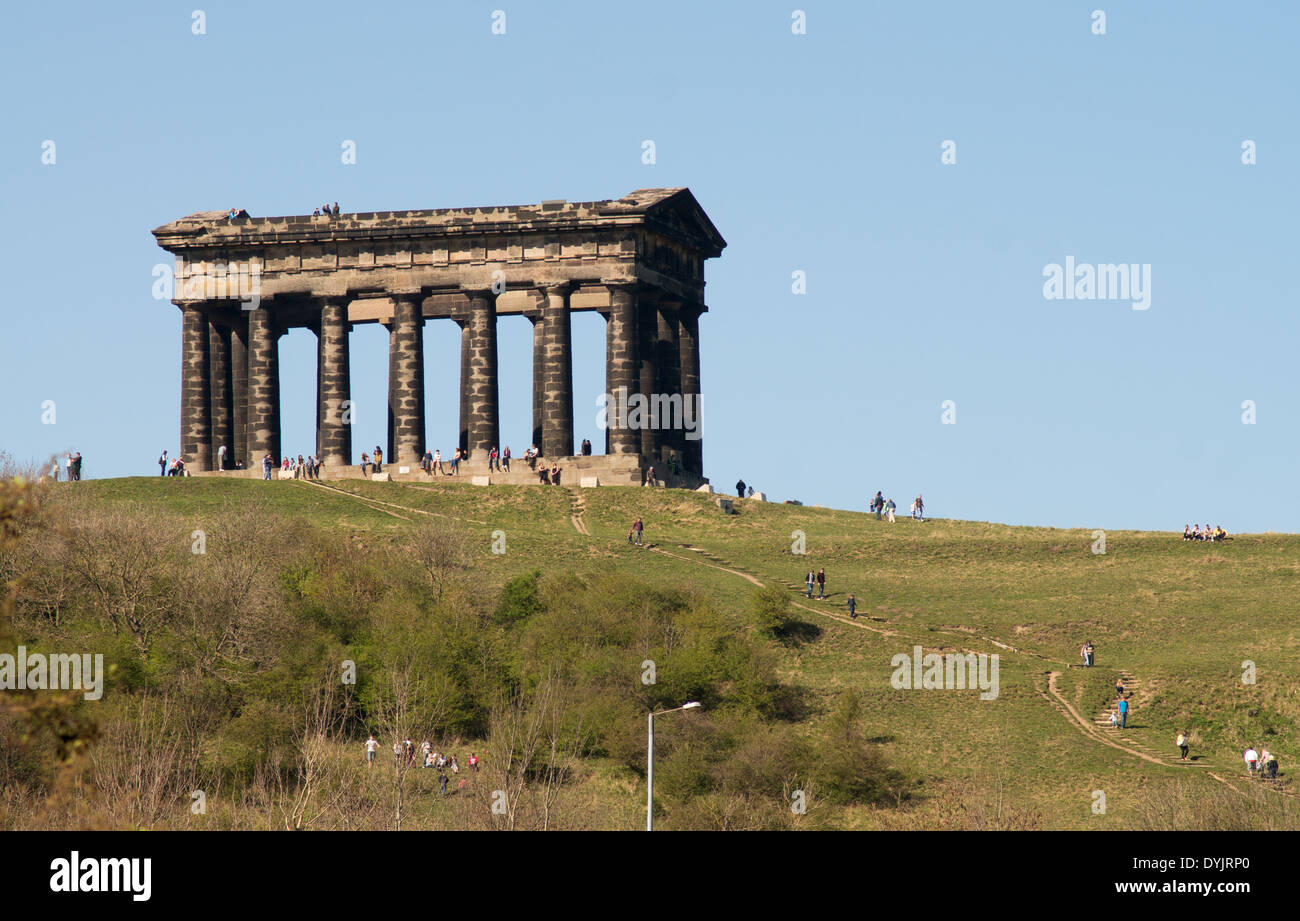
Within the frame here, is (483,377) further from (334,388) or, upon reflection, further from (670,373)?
(670,373)

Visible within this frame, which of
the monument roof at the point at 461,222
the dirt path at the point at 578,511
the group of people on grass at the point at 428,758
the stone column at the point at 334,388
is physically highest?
the monument roof at the point at 461,222

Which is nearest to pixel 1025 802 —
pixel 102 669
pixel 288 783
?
pixel 288 783

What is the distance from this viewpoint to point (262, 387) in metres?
103

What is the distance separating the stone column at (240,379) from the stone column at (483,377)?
13.6 meters

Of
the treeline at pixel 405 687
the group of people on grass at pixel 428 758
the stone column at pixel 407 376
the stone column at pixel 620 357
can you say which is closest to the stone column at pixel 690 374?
the stone column at pixel 620 357

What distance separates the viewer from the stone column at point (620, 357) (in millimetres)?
98250

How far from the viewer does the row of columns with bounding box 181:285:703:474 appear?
9906 cm

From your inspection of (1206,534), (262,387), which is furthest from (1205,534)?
(262,387)

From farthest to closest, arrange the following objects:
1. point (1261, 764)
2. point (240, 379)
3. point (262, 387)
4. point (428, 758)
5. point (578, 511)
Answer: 1. point (240, 379)
2. point (262, 387)
3. point (578, 511)
4. point (428, 758)
5. point (1261, 764)

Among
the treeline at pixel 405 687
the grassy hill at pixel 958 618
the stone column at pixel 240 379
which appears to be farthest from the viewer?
the stone column at pixel 240 379

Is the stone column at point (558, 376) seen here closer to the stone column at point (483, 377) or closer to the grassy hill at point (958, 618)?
the stone column at point (483, 377)

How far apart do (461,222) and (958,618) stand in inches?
1489
